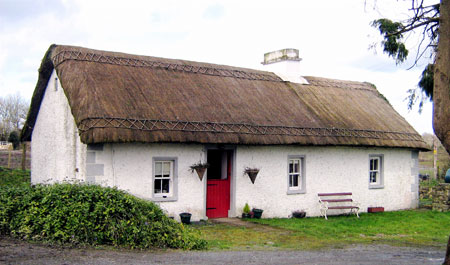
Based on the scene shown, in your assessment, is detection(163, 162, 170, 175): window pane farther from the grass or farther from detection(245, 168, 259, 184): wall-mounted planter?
detection(245, 168, 259, 184): wall-mounted planter

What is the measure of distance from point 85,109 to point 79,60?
7.57 feet

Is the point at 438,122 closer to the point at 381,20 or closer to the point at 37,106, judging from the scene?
the point at 381,20

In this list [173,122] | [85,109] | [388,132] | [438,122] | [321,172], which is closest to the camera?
[438,122]

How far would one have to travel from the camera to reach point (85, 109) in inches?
506

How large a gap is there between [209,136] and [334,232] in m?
4.18

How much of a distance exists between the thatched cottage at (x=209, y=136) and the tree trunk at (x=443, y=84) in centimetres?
683

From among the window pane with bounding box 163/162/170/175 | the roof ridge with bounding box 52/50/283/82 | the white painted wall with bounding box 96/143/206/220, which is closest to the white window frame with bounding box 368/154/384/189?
the roof ridge with bounding box 52/50/283/82

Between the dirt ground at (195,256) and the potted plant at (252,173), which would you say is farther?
the potted plant at (252,173)

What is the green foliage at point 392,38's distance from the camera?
10.0m

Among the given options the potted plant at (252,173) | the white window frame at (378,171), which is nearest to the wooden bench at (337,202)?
the white window frame at (378,171)

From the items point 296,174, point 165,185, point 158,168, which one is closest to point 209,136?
point 158,168

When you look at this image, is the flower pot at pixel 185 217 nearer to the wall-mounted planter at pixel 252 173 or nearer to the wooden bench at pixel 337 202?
the wall-mounted planter at pixel 252 173

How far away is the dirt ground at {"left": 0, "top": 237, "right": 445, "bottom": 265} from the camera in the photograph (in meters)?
8.00

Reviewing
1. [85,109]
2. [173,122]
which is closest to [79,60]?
[85,109]
